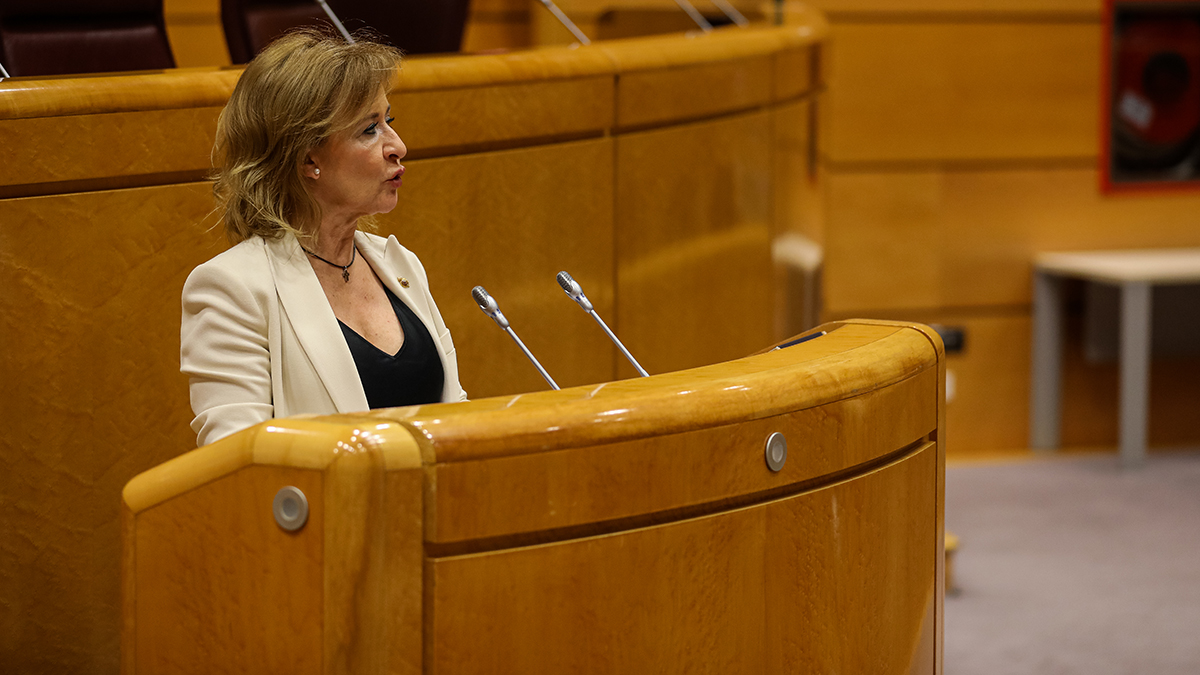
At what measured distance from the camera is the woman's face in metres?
1.38

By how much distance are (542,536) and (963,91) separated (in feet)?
11.3

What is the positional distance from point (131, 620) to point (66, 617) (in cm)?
66

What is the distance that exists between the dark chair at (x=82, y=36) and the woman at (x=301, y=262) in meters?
1.00

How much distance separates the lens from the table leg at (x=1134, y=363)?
3.92 metres

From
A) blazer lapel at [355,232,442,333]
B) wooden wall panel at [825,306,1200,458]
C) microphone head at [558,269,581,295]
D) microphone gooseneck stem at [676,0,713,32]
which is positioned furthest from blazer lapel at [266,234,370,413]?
wooden wall panel at [825,306,1200,458]

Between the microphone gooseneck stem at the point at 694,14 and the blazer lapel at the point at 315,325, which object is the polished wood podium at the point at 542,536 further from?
the microphone gooseneck stem at the point at 694,14

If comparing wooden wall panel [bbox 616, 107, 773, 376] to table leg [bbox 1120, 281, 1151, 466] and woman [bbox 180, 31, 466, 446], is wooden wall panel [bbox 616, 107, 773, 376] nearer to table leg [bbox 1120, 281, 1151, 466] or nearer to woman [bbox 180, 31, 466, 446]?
woman [bbox 180, 31, 466, 446]

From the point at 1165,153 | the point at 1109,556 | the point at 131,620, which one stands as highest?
the point at 1165,153

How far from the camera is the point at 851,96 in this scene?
161 inches

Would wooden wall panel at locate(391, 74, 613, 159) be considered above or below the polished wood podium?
above

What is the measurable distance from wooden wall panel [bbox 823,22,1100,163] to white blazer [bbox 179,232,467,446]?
295cm

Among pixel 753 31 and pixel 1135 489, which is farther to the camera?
pixel 1135 489

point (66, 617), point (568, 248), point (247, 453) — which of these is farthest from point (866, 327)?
point (66, 617)

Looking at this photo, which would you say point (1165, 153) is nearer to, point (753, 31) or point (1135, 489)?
point (1135, 489)
